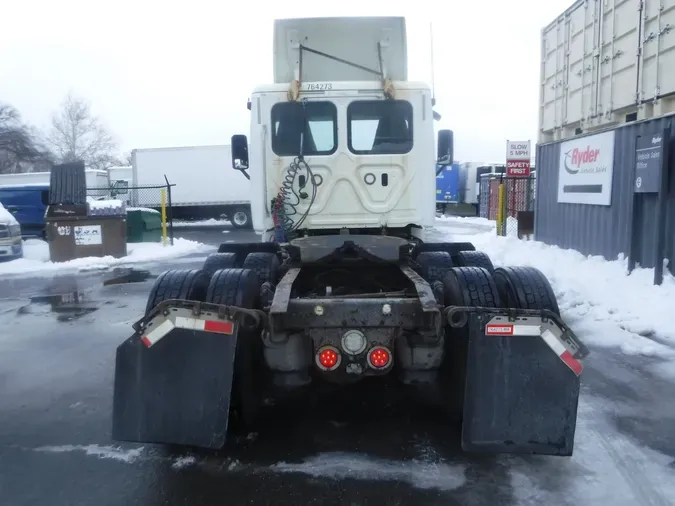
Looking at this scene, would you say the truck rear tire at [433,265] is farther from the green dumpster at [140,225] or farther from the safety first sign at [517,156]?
the green dumpster at [140,225]

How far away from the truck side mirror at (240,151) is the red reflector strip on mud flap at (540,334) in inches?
173

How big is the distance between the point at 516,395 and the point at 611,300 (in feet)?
18.5

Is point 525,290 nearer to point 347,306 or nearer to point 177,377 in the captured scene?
point 347,306

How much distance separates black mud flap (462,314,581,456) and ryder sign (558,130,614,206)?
8.30 m

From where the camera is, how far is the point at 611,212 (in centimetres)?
1095

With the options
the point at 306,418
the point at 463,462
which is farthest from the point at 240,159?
the point at 463,462

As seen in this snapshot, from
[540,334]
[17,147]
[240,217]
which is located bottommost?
[240,217]

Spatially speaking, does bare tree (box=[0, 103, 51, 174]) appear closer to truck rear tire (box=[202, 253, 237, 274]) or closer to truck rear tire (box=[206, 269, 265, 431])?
truck rear tire (box=[202, 253, 237, 274])

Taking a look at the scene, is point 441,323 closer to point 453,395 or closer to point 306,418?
point 453,395

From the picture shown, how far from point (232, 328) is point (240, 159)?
4.02m

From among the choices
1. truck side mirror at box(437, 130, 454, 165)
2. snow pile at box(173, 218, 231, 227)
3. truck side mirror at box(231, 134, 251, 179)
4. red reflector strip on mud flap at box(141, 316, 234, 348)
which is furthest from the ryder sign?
snow pile at box(173, 218, 231, 227)

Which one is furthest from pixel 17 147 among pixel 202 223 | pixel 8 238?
pixel 8 238

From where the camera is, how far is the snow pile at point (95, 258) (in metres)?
14.7

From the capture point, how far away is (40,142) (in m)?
66.6
